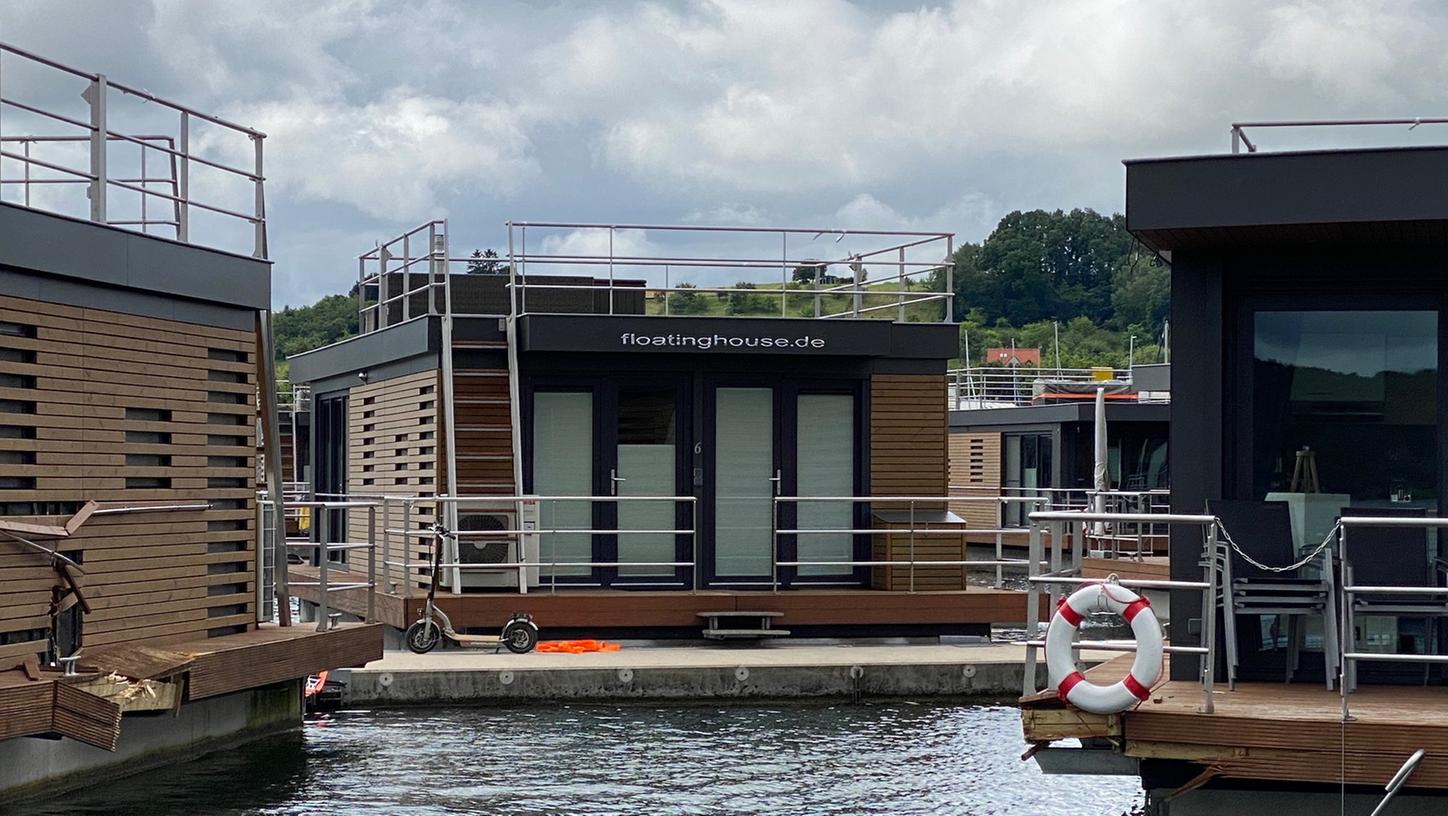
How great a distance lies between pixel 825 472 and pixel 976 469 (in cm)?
1950

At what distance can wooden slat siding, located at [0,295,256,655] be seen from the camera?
447 inches

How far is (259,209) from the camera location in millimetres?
14320

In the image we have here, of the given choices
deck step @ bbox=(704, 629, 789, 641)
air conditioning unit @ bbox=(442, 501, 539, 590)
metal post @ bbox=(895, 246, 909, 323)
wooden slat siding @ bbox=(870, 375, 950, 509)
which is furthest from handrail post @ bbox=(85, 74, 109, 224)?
metal post @ bbox=(895, 246, 909, 323)

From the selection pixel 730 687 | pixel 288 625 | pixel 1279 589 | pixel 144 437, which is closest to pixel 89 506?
pixel 144 437

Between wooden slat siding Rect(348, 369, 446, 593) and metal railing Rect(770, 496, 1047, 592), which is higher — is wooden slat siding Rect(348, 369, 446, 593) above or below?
above

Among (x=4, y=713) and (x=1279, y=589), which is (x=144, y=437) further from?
(x=1279, y=589)

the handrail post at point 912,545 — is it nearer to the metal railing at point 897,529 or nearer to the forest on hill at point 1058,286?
the metal railing at point 897,529

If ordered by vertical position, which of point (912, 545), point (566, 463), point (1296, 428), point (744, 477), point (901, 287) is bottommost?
point (912, 545)

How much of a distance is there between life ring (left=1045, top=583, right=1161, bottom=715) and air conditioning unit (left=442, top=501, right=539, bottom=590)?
1053 cm

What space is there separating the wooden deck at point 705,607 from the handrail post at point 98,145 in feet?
21.1

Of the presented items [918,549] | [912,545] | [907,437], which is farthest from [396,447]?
[912,545]

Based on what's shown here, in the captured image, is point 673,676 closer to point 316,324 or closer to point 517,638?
point 517,638

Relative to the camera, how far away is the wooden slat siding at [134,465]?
11352 mm

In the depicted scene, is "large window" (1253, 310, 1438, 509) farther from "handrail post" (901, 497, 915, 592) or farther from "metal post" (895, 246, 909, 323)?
"metal post" (895, 246, 909, 323)
